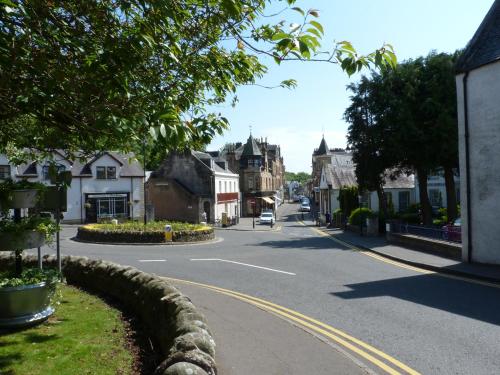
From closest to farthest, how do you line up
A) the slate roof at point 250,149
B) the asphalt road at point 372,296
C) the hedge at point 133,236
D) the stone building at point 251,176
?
the asphalt road at point 372,296 < the hedge at point 133,236 < the stone building at point 251,176 < the slate roof at point 250,149

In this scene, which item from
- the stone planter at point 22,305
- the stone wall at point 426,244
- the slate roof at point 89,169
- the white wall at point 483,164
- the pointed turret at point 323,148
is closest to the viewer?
the stone planter at point 22,305

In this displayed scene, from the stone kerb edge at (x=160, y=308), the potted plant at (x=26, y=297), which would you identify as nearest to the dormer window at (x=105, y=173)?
the stone kerb edge at (x=160, y=308)

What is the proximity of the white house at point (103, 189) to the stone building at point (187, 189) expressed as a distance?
4692 millimetres

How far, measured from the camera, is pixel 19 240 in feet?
28.3

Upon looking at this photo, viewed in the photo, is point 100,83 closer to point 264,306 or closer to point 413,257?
point 264,306

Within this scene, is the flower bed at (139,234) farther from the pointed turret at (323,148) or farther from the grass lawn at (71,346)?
the pointed turret at (323,148)

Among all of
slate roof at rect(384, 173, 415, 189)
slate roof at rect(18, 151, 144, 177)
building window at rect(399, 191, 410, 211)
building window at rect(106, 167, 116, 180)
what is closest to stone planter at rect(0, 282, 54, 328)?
slate roof at rect(18, 151, 144, 177)

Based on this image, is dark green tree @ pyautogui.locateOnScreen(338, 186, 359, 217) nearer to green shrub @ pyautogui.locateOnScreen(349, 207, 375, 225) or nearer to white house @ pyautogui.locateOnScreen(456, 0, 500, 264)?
green shrub @ pyautogui.locateOnScreen(349, 207, 375, 225)

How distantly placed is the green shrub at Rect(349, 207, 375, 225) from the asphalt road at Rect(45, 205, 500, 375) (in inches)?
428

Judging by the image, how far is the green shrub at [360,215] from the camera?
31.8 meters

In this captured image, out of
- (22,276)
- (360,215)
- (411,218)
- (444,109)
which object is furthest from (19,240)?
(411,218)

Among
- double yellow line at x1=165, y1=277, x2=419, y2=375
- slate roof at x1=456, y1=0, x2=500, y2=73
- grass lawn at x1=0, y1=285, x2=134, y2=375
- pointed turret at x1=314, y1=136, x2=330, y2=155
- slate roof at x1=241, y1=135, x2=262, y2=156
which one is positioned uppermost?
pointed turret at x1=314, y1=136, x2=330, y2=155

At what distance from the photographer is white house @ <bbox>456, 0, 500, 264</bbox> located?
52.1ft

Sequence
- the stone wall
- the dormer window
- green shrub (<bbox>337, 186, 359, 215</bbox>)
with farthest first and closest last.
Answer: the dormer window < green shrub (<bbox>337, 186, 359, 215</bbox>) < the stone wall
